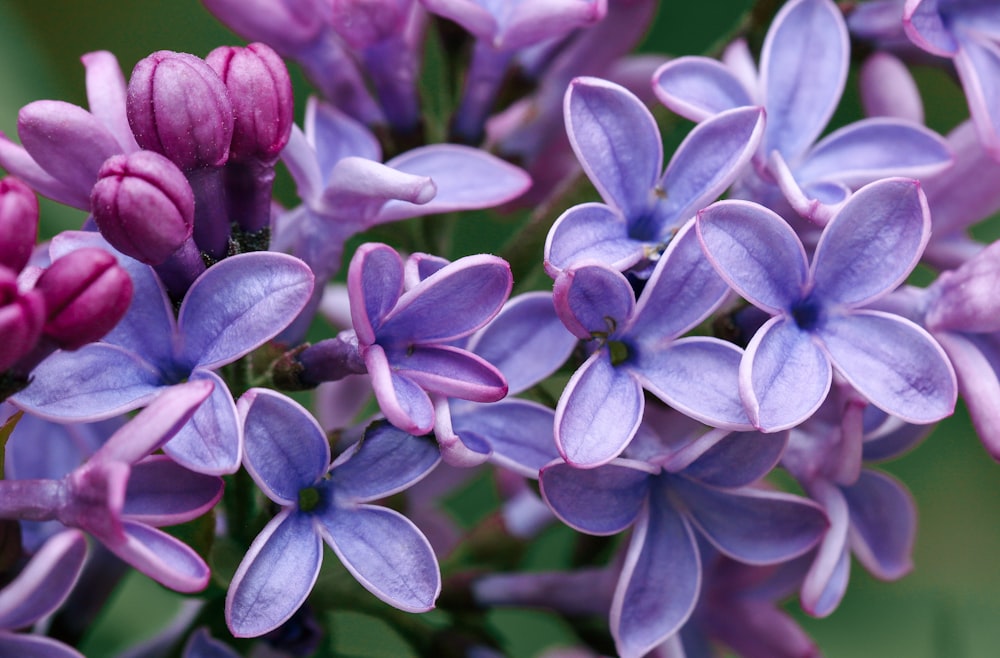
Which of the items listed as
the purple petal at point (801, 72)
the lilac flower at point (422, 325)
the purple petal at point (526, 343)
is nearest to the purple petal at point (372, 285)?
the lilac flower at point (422, 325)

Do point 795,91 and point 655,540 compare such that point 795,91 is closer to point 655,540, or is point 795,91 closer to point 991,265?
point 991,265

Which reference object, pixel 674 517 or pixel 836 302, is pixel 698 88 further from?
pixel 674 517

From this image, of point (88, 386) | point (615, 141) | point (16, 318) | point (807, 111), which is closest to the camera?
point (16, 318)

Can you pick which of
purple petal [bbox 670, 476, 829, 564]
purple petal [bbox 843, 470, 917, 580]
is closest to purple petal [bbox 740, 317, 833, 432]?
purple petal [bbox 670, 476, 829, 564]

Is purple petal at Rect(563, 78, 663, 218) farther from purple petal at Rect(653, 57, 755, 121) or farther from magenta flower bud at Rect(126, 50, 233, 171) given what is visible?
magenta flower bud at Rect(126, 50, 233, 171)

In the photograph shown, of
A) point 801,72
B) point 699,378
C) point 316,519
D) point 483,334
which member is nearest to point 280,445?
point 316,519

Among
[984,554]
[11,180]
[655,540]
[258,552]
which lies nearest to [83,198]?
[11,180]
